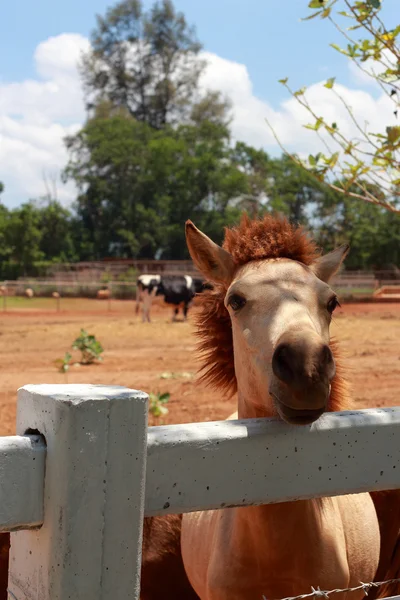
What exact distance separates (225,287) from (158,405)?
4835mm

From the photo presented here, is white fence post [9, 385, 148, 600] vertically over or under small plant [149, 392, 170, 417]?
over

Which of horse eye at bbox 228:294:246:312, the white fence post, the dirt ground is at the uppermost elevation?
horse eye at bbox 228:294:246:312

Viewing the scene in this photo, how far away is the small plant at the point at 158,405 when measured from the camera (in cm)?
768

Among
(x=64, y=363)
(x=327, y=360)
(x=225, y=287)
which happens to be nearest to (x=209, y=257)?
(x=225, y=287)

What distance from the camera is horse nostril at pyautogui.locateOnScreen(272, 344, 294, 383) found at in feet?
7.00

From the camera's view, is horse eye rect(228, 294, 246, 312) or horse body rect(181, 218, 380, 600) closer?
horse body rect(181, 218, 380, 600)

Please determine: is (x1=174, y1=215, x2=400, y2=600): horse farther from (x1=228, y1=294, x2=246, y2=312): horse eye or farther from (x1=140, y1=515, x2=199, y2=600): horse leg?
(x1=140, y1=515, x2=199, y2=600): horse leg

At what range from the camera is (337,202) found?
5597cm

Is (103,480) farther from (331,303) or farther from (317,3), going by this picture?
(317,3)

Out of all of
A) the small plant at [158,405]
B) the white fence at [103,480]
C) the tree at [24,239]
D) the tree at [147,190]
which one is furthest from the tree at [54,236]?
the white fence at [103,480]

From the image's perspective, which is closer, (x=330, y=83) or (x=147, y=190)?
(x=330, y=83)

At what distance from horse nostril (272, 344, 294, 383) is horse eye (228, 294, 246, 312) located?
603 millimetres

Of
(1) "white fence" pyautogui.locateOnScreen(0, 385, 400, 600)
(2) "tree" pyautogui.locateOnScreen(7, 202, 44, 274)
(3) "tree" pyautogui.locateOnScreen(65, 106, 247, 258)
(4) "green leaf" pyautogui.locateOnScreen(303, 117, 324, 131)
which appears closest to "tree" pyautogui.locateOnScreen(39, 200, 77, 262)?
(3) "tree" pyautogui.locateOnScreen(65, 106, 247, 258)

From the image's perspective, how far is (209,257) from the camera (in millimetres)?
3133
